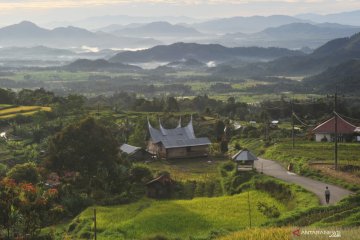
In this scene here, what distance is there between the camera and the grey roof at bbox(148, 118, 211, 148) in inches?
1832

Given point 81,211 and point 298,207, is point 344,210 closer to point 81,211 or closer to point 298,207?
point 298,207

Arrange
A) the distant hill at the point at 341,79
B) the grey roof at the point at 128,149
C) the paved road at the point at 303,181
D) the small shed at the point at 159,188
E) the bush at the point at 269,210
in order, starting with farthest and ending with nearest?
the distant hill at the point at 341,79 → the grey roof at the point at 128,149 → the small shed at the point at 159,188 → the paved road at the point at 303,181 → the bush at the point at 269,210

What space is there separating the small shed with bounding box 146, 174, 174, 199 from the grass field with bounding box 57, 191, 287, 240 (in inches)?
94.3

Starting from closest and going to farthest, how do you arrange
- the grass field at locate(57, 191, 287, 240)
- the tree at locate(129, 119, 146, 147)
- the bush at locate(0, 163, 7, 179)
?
the grass field at locate(57, 191, 287, 240), the bush at locate(0, 163, 7, 179), the tree at locate(129, 119, 146, 147)

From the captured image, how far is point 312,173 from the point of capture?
3184 cm

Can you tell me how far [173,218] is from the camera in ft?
81.7

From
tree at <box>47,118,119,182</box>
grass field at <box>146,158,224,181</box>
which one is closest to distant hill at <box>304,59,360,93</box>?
grass field at <box>146,158,224,181</box>

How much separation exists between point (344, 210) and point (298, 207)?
7.80 ft

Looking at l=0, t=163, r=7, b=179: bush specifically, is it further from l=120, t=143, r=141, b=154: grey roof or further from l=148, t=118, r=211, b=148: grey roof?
l=148, t=118, r=211, b=148: grey roof

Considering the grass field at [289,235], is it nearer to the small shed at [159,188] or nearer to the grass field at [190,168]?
the small shed at [159,188]

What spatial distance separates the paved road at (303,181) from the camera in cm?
2652

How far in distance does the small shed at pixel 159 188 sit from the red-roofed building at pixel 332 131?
61.2 ft

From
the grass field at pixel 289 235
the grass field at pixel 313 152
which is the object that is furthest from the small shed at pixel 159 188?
the grass field at pixel 289 235

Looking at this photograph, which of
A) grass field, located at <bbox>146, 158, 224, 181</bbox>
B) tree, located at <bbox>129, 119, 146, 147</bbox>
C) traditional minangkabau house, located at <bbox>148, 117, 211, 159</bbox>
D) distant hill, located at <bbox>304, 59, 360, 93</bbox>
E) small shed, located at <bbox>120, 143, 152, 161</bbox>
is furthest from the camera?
distant hill, located at <bbox>304, 59, 360, 93</bbox>
